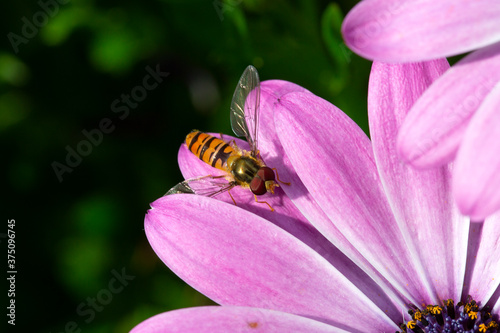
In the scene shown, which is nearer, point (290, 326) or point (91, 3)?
point (290, 326)

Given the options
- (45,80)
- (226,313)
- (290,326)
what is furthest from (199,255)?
(45,80)

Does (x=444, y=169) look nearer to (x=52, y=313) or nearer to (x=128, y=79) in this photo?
(x=128, y=79)

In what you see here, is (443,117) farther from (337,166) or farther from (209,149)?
(209,149)

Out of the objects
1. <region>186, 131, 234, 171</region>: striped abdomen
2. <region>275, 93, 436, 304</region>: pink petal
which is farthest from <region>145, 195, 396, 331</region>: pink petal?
<region>186, 131, 234, 171</region>: striped abdomen

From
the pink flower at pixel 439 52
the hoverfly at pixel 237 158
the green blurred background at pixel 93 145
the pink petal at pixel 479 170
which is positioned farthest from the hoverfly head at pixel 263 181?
the green blurred background at pixel 93 145

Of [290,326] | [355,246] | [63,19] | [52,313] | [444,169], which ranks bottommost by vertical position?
[52,313]

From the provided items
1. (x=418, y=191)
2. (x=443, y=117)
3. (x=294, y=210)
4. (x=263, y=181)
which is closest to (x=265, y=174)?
(x=263, y=181)

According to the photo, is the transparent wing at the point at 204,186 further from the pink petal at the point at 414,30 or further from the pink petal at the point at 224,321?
the pink petal at the point at 414,30
